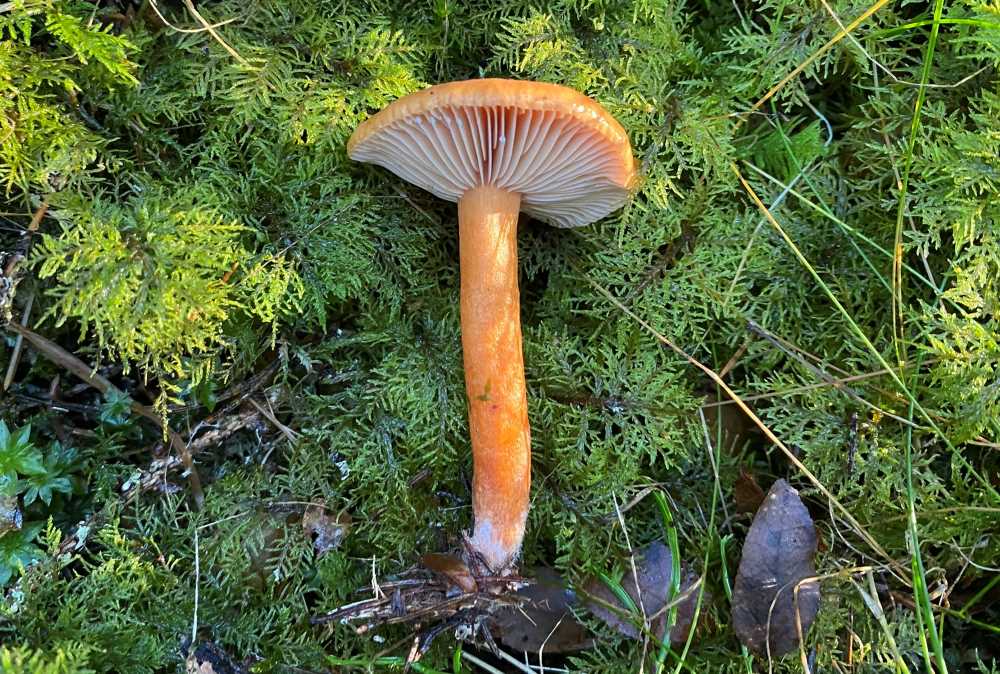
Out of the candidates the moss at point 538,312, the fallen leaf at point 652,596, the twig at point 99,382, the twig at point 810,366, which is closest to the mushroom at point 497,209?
the moss at point 538,312

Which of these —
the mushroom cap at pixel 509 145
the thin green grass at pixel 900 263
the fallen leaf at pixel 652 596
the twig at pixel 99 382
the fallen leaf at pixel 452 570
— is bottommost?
the fallen leaf at pixel 652 596

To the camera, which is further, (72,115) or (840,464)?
(840,464)

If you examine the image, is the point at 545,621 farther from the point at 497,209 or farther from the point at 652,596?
the point at 497,209

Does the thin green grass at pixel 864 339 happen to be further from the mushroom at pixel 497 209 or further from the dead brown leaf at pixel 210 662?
the dead brown leaf at pixel 210 662

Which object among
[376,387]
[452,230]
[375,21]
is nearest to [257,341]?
[376,387]

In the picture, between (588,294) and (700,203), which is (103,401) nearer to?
(588,294)

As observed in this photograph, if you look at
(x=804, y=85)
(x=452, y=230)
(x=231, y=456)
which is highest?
(x=804, y=85)
